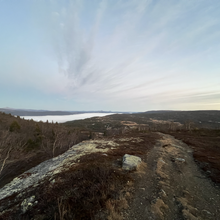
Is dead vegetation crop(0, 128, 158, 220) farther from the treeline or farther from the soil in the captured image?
the treeline

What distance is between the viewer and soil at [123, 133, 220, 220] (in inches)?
229

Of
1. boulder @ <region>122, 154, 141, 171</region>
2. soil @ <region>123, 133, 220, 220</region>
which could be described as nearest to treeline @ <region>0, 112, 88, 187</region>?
boulder @ <region>122, 154, 141, 171</region>

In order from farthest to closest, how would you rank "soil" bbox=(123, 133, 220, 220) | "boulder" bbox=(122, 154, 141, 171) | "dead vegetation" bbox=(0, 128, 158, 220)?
"boulder" bbox=(122, 154, 141, 171) → "soil" bbox=(123, 133, 220, 220) → "dead vegetation" bbox=(0, 128, 158, 220)

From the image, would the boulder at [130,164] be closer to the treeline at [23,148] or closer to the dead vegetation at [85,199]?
the dead vegetation at [85,199]

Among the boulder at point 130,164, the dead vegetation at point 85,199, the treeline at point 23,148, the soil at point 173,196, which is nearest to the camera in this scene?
the dead vegetation at point 85,199

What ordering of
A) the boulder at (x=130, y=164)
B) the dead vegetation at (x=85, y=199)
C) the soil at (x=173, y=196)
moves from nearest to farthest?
the dead vegetation at (x=85, y=199), the soil at (x=173, y=196), the boulder at (x=130, y=164)

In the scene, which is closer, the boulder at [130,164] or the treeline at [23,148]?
the boulder at [130,164]

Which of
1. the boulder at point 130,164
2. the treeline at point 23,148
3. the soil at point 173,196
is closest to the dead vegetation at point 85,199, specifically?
the soil at point 173,196

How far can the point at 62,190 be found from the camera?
27.0 feet

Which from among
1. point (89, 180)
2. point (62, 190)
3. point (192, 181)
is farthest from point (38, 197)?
point (192, 181)

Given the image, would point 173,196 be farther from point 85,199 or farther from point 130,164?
point 85,199

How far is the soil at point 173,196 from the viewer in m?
5.82

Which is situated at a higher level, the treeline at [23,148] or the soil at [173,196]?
the soil at [173,196]

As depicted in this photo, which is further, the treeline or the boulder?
the treeline
